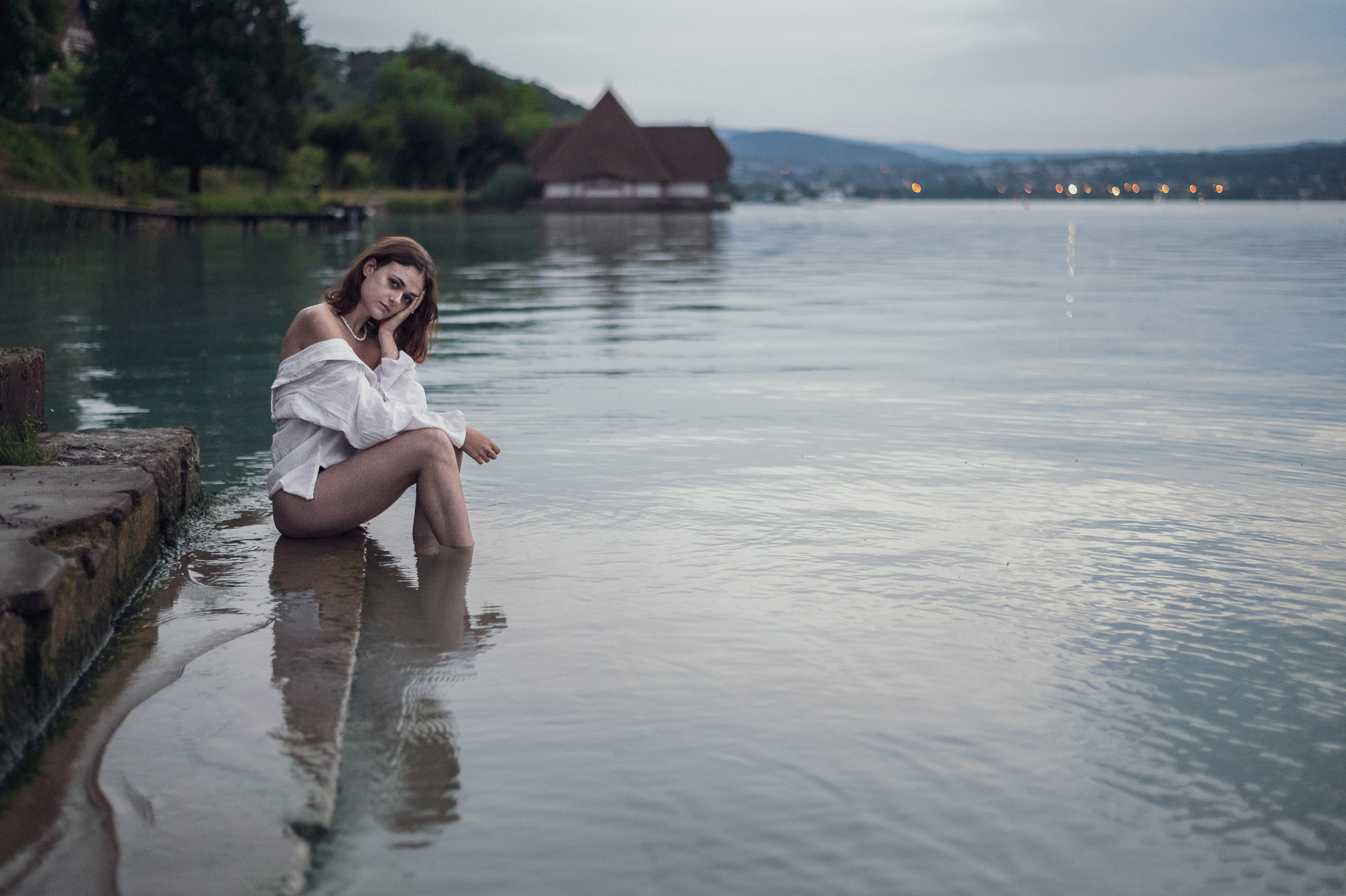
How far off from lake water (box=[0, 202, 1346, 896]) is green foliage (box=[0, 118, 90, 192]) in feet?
100

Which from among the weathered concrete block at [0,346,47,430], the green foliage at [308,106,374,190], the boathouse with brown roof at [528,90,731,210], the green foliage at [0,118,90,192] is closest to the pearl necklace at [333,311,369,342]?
the weathered concrete block at [0,346,47,430]

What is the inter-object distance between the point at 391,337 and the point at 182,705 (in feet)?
6.86

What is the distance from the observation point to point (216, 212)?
40.4m

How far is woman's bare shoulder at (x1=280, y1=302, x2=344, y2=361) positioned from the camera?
14.9 ft

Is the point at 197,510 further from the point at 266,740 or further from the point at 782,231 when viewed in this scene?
the point at 782,231

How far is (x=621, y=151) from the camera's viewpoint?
251 ft

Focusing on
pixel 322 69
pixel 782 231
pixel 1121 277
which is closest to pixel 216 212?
pixel 782 231

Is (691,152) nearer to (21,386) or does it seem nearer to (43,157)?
(43,157)

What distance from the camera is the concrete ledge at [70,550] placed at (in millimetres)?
2832

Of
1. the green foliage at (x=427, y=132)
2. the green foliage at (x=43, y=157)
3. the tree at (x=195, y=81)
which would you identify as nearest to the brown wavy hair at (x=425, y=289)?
the green foliage at (x=43, y=157)

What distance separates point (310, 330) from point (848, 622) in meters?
2.13

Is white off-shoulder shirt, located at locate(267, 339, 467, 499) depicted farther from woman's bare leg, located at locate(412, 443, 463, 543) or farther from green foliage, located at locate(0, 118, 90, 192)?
green foliage, located at locate(0, 118, 90, 192)

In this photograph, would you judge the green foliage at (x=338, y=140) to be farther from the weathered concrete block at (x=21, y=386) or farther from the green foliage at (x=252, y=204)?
the weathered concrete block at (x=21, y=386)

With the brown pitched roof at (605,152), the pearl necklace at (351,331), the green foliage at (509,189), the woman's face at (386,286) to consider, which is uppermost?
the brown pitched roof at (605,152)
